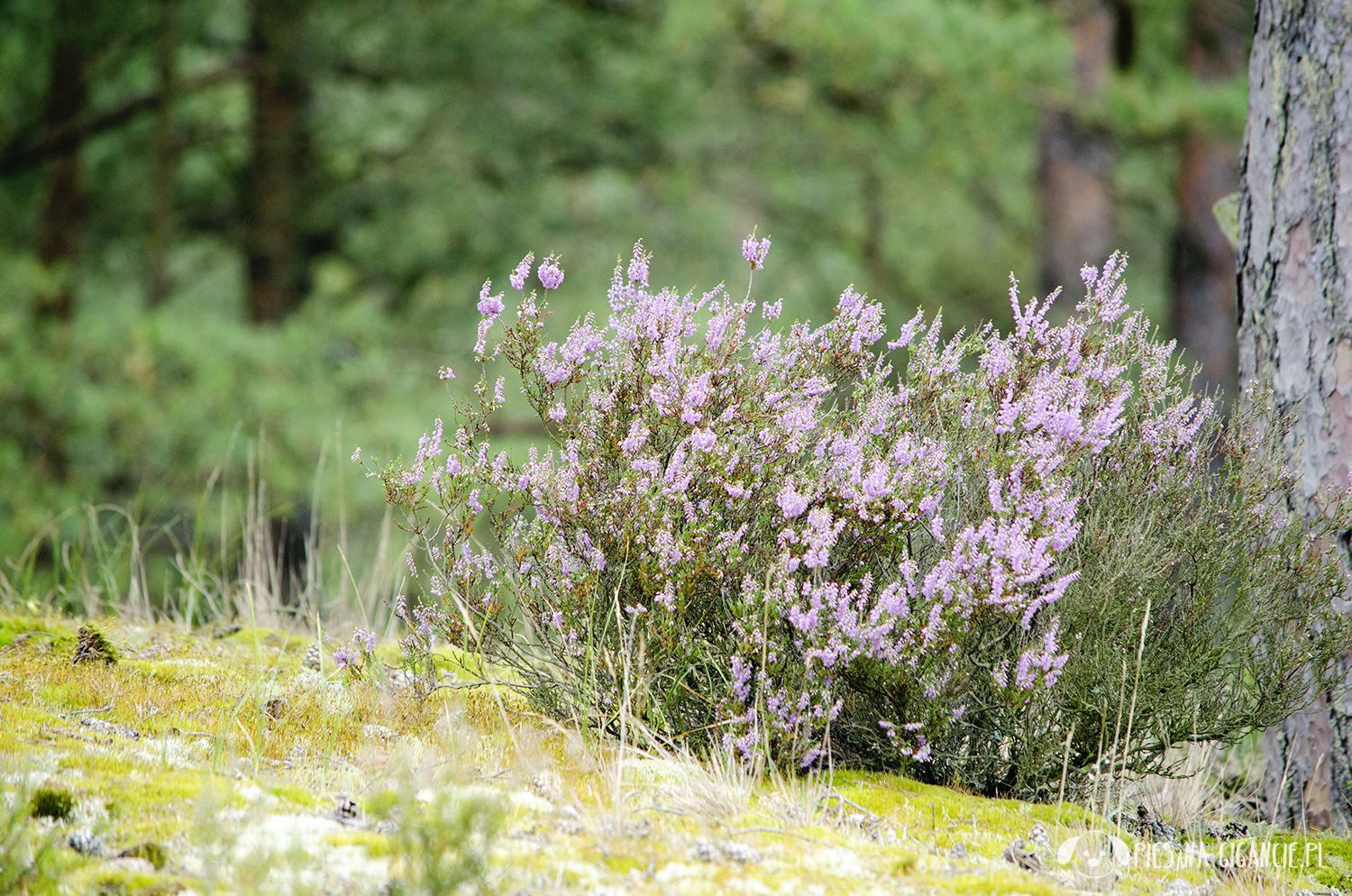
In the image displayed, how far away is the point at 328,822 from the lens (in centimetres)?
Answer: 222

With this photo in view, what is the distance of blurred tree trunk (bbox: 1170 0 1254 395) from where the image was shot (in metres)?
8.77

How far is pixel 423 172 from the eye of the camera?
36.7ft

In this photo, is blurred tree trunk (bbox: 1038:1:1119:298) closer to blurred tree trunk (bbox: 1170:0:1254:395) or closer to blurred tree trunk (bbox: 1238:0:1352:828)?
blurred tree trunk (bbox: 1170:0:1254:395)

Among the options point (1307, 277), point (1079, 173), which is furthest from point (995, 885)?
point (1079, 173)

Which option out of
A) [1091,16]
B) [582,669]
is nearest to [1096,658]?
[582,669]

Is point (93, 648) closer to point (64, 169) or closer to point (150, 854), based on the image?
point (150, 854)

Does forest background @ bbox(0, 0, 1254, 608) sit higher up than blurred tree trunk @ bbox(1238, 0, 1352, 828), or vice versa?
forest background @ bbox(0, 0, 1254, 608)

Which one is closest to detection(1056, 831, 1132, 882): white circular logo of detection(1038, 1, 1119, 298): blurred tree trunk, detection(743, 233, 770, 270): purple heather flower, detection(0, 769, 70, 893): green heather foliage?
detection(743, 233, 770, 270): purple heather flower

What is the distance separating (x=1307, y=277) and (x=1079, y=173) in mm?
5905

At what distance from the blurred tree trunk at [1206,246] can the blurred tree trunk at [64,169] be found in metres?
9.88

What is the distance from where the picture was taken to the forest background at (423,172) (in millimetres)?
8625

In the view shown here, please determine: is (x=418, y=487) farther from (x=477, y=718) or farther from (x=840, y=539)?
(x=840, y=539)

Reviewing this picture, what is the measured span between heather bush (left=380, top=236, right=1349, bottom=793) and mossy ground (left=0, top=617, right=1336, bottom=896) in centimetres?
18

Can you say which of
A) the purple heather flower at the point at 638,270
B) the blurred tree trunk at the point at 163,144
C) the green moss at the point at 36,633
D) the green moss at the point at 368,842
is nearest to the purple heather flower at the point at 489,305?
the purple heather flower at the point at 638,270
